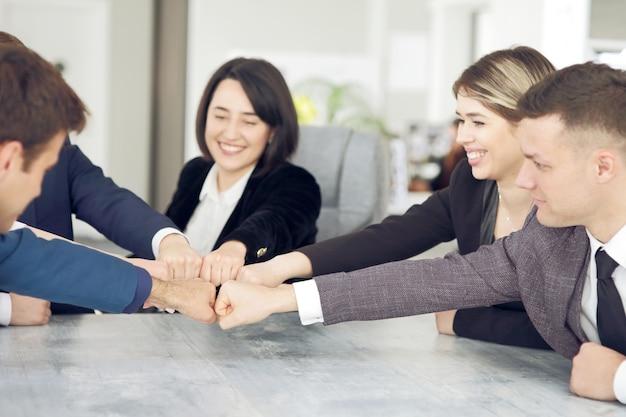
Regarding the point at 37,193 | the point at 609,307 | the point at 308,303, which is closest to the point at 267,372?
the point at 308,303

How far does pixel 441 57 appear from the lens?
1041 cm

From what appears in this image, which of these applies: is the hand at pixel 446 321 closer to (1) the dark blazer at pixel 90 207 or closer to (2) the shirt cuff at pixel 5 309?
(1) the dark blazer at pixel 90 207

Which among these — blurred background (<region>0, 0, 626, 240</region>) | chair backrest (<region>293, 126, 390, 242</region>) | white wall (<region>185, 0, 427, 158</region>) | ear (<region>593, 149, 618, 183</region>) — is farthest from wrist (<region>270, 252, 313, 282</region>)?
white wall (<region>185, 0, 427, 158</region>)

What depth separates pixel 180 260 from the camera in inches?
81.9

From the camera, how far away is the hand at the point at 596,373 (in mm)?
1465

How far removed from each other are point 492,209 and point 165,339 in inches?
33.8

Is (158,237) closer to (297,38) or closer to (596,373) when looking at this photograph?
(596,373)

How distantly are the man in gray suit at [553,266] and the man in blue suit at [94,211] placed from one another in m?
0.48

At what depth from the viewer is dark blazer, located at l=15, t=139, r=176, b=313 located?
2.23 metres

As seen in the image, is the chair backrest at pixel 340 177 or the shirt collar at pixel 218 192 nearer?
the shirt collar at pixel 218 192

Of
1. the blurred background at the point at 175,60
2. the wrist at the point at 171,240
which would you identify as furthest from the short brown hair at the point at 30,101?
the blurred background at the point at 175,60

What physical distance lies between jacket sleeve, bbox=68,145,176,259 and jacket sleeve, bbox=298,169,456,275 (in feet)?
1.32

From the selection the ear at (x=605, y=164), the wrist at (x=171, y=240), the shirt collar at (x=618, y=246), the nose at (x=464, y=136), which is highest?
the nose at (x=464, y=136)

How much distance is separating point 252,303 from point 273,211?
28.0 inches
